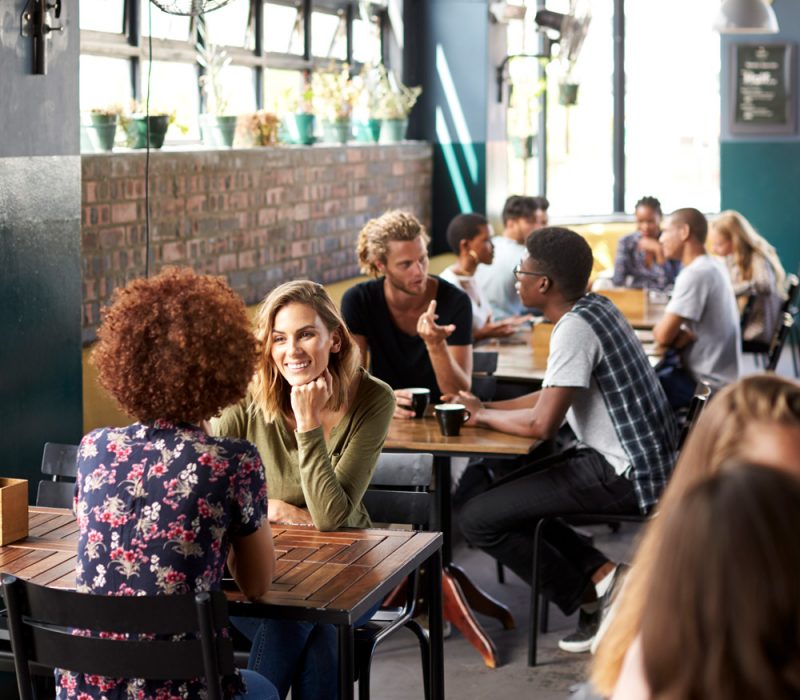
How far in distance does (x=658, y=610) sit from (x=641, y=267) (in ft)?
22.7

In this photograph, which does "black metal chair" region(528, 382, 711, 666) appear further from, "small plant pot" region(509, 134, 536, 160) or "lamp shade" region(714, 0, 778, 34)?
"small plant pot" region(509, 134, 536, 160)

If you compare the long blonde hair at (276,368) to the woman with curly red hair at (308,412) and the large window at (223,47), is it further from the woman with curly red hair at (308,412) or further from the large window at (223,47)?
the large window at (223,47)

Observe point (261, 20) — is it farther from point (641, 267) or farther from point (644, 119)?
point (644, 119)

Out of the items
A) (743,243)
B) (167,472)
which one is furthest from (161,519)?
(743,243)

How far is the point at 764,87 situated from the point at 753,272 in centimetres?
412

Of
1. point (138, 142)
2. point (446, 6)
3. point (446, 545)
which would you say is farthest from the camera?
point (446, 6)

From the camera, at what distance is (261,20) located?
22.2ft

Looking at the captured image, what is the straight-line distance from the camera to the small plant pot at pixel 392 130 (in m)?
8.04

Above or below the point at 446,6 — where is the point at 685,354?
below

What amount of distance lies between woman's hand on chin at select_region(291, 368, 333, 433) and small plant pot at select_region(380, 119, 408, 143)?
17.5 feet

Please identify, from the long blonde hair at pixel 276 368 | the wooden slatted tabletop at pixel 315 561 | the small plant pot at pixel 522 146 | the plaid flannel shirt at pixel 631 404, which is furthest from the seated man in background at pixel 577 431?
the small plant pot at pixel 522 146

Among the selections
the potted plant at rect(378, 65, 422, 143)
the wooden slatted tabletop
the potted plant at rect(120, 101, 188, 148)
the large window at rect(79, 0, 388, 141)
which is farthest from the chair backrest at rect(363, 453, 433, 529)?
the potted plant at rect(378, 65, 422, 143)

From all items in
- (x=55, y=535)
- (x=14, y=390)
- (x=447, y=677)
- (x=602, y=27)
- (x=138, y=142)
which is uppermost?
(x=602, y=27)

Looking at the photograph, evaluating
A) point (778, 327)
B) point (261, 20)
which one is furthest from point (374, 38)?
point (778, 327)
